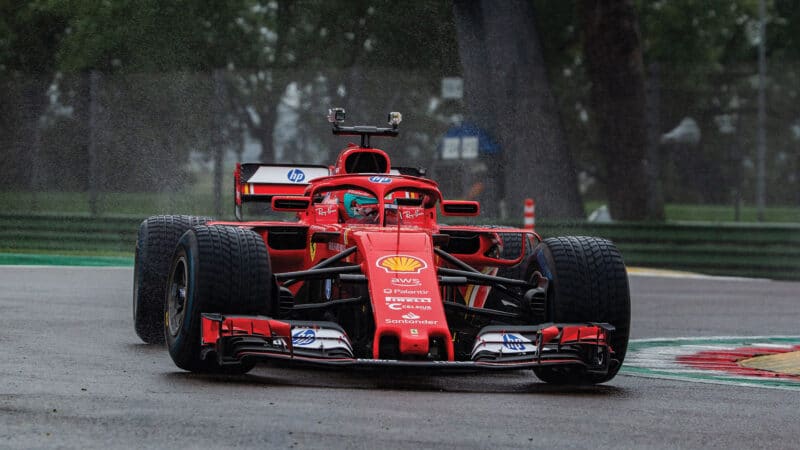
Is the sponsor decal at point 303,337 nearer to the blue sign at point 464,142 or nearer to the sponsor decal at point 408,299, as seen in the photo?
the sponsor decal at point 408,299

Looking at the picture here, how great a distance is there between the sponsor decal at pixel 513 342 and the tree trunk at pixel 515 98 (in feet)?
56.2

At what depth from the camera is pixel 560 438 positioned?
7.10 m

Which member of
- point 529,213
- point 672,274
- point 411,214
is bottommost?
point 672,274

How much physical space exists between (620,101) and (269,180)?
14.2 metres

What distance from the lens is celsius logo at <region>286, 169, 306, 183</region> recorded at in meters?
13.4

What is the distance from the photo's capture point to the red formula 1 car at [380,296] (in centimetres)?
888

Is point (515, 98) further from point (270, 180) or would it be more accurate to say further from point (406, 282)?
point (406, 282)

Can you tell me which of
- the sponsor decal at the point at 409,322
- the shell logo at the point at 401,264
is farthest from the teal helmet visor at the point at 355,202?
the sponsor decal at the point at 409,322

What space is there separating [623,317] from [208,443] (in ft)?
12.4

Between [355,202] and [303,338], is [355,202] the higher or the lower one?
the higher one

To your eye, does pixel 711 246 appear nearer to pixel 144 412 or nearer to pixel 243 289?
pixel 243 289

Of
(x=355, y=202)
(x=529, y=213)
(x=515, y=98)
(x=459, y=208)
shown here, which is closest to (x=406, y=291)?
(x=355, y=202)

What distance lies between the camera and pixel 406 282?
9250mm

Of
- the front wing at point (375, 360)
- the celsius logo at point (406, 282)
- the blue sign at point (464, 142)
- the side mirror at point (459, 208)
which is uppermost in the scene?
the blue sign at point (464, 142)
